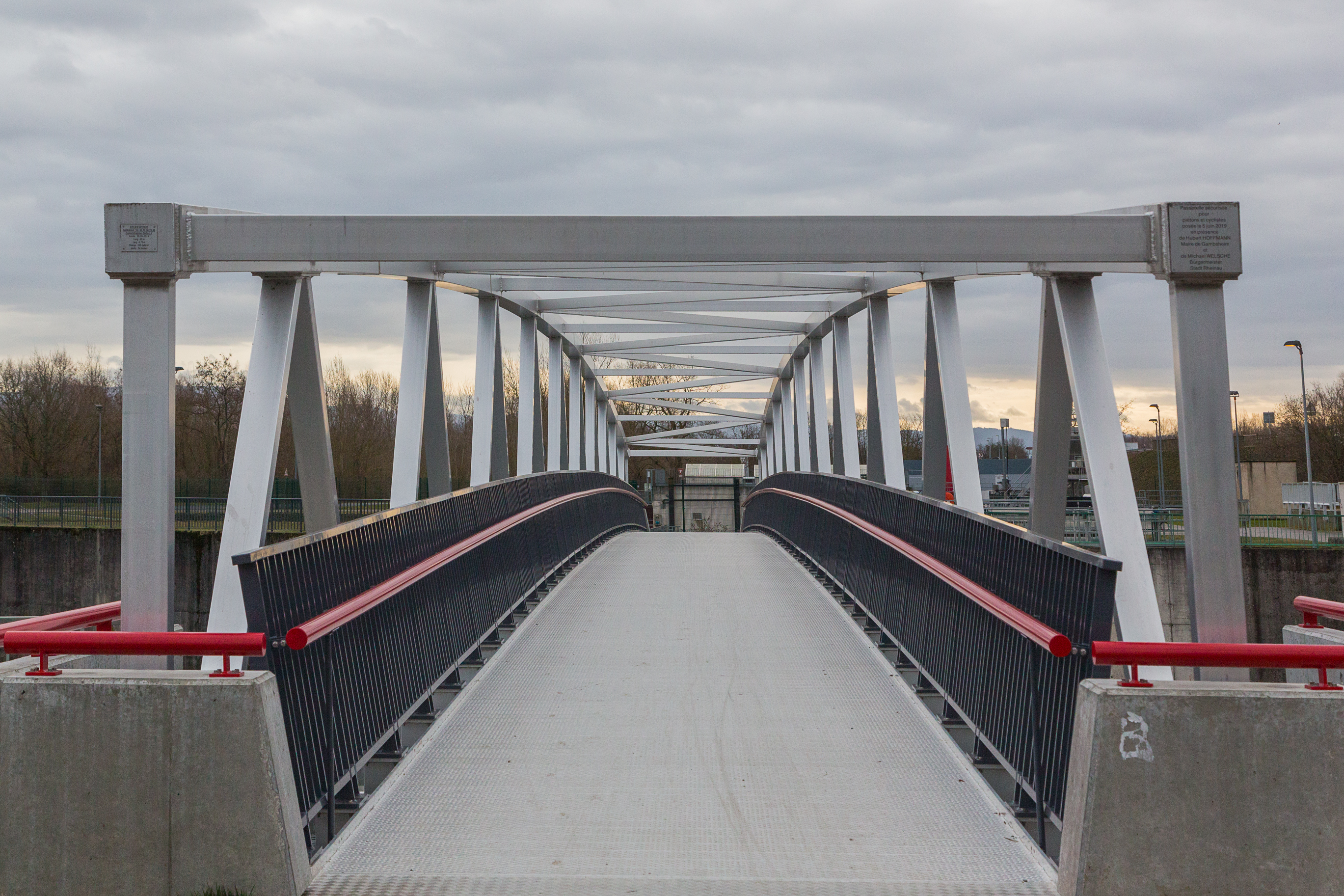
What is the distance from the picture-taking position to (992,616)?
5410 mm

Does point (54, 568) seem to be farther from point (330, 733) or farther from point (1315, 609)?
point (1315, 609)

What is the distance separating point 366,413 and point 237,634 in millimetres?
49870

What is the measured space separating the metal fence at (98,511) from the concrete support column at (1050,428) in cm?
2919

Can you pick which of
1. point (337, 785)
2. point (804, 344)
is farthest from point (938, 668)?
point (804, 344)

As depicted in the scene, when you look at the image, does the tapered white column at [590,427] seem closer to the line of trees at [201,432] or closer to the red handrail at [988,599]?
the line of trees at [201,432]

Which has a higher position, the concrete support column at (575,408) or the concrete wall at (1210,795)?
the concrete support column at (575,408)

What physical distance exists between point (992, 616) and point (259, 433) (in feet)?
15.1

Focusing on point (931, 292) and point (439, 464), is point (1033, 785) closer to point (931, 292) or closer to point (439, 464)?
point (931, 292)

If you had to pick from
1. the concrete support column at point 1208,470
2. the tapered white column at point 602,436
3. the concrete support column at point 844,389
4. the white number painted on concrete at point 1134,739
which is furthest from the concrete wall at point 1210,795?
the tapered white column at point 602,436

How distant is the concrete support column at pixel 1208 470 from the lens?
6133 mm

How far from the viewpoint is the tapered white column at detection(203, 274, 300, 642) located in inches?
253

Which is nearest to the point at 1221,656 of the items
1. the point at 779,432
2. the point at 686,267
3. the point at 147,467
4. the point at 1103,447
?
the point at 1103,447

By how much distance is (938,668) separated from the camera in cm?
652

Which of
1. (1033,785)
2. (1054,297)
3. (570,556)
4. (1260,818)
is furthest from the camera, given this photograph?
(570,556)
